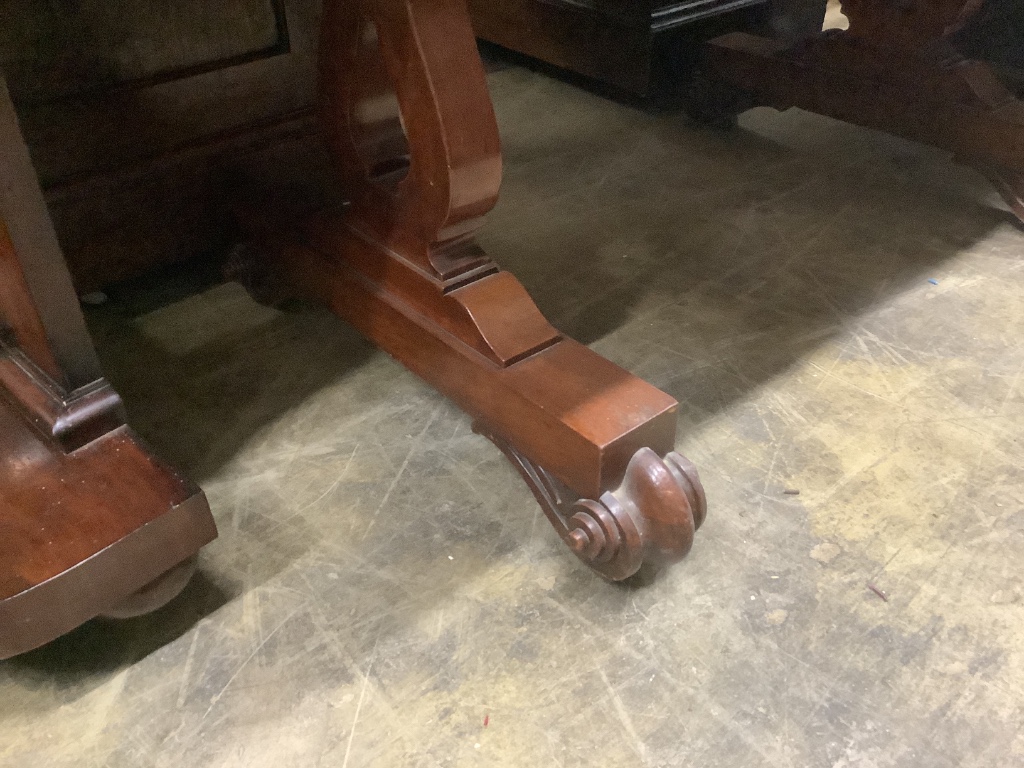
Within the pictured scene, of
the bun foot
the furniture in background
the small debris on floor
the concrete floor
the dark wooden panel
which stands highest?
the dark wooden panel

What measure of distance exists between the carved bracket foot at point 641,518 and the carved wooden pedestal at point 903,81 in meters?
0.95

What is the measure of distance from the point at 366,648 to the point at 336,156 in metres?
0.53

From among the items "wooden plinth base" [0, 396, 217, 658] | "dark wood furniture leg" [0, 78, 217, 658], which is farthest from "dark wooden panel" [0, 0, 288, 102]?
"wooden plinth base" [0, 396, 217, 658]

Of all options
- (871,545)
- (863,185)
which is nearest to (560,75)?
(863,185)

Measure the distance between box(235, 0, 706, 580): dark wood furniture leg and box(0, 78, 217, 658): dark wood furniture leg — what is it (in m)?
0.28

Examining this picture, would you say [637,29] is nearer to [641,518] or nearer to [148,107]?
[148,107]

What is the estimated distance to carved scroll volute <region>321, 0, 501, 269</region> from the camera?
72cm

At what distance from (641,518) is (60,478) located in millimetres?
491

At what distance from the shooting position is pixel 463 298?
817 mm

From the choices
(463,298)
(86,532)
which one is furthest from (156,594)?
(463,298)

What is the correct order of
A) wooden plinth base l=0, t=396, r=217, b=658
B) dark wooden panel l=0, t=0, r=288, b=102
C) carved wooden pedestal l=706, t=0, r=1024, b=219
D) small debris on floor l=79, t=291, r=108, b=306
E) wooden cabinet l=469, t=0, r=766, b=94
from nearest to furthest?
wooden plinth base l=0, t=396, r=217, b=658 → dark wooden panel l=0, t=0, r=288, b=102 → small debris on floor l=79, t=291, r=108, b=306 → carved wooden pedestal l=706, t=0, r=1024, b=219 → wooden cabinet l=469, t=0, r=766, b=94

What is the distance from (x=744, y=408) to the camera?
0.98m

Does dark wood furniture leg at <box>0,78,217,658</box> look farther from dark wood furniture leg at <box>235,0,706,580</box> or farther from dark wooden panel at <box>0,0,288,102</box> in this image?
dark wooden panel at <box>0,0,288,102</box>

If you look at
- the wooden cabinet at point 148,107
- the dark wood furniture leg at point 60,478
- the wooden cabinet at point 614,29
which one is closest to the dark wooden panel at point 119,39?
the wooden cabinet at point 148,107
